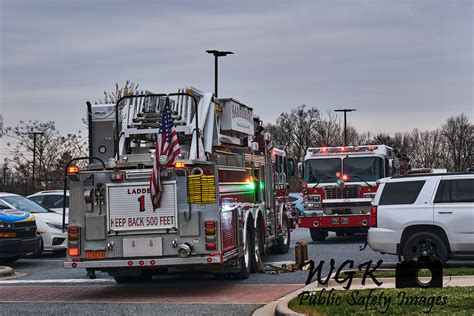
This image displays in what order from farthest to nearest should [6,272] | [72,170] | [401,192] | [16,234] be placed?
[16,234]
[6,272]
[401,192]
[72,170]

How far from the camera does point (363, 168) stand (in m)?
23.2

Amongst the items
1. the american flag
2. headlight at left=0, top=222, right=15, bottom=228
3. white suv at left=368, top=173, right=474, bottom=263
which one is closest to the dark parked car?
headlight at left=0, top=222, right=15, bottom=228

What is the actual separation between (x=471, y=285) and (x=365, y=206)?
436 inches

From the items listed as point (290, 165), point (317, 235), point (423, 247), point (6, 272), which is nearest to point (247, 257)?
point (423, 247)

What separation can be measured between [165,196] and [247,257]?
2655mm

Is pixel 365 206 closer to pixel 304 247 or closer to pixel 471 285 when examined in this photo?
pixel 304 247

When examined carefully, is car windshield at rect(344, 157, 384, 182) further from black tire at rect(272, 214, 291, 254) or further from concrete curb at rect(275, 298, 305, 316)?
concrete curb at rect(275, 298, 305, 316)

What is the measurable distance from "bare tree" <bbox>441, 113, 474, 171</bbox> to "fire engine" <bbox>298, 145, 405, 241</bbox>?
5975cm

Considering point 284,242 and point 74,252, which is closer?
point 74,252

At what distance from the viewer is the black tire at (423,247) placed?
1480cm

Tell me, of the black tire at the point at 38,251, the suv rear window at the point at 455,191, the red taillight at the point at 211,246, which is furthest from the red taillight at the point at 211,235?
the black tire at the point at 38,251

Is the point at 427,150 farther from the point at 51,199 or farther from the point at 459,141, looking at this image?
Answer: the point at 51,199

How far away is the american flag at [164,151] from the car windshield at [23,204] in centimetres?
838

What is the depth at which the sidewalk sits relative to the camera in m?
10.6
